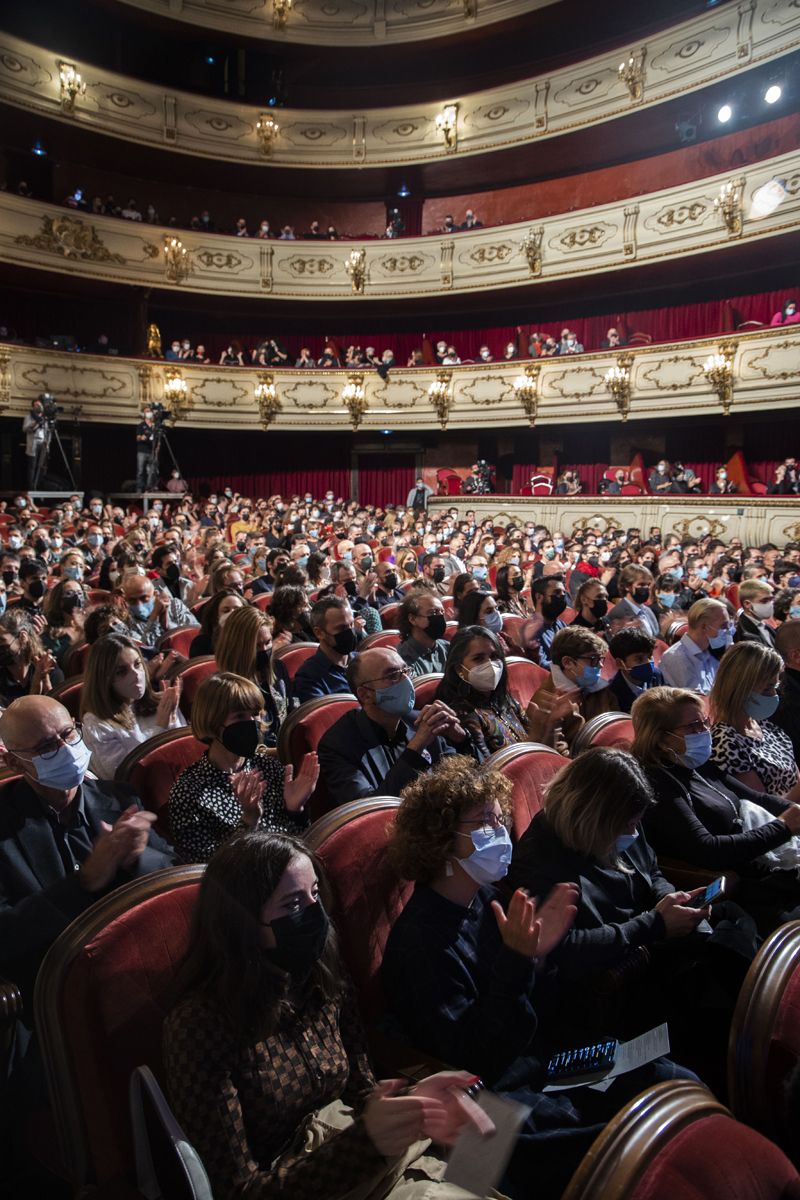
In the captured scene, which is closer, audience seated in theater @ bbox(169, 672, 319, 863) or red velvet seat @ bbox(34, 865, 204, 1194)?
red velvet seat @ bbox(34, 865, 204, 1194)

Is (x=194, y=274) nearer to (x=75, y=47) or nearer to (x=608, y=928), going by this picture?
(x=75, y=47)

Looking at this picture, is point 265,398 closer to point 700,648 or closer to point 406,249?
point 406,249

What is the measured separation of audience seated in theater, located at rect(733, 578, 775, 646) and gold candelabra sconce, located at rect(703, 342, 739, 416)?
9799 mm

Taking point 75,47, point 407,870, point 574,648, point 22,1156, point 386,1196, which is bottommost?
point 22,1156

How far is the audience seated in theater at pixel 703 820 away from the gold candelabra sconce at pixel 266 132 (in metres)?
18.5

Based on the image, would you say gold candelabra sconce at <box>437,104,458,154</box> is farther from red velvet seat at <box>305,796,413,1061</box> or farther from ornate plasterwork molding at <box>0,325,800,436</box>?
red velvet seat at <box>305,796,413,1061</box>

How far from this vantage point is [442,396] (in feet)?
57.2

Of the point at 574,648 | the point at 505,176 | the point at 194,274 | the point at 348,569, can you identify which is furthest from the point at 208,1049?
the point at 505,176

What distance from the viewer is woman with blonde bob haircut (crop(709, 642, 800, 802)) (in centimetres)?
280

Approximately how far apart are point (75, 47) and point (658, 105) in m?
11.7

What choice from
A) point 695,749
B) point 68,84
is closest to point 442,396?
point 68,84

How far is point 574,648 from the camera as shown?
131 inches

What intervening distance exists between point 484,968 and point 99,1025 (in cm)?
73

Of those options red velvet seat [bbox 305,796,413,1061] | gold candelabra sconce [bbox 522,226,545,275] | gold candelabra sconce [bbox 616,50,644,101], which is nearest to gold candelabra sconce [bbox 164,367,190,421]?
gold candelabra sconce [bbox 522,226,545,275]
